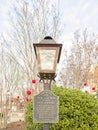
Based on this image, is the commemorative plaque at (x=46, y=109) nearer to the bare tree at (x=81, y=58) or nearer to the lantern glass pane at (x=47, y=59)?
the lantern glass pane at (x=47, y=59)

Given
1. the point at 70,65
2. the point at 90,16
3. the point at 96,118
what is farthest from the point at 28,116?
the point at 70,65

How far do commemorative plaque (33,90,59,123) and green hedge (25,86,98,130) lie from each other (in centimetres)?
125

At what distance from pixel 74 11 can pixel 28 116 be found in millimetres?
5704

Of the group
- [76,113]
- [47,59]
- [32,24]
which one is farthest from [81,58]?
[47,59]

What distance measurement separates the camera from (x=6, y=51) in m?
10.4

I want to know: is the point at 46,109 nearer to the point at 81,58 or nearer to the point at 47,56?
the point at 47,56

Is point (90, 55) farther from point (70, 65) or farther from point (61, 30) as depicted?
point (61, 30)

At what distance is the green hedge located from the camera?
4109 mm

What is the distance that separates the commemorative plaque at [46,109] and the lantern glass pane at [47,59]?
31cm

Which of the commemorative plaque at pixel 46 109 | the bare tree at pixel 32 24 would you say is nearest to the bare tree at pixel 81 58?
the bare tree at pixel 32 24

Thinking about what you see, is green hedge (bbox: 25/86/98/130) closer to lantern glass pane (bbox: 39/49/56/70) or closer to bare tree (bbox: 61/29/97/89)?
lantern glass pane (bbox: 39/49/56/70)

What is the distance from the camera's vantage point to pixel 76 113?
4.14m

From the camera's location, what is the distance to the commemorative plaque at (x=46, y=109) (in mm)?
2881

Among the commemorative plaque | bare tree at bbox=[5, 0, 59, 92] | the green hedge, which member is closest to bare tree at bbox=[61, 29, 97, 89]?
bare tree at bbox=[5, 0, 59, 92]
